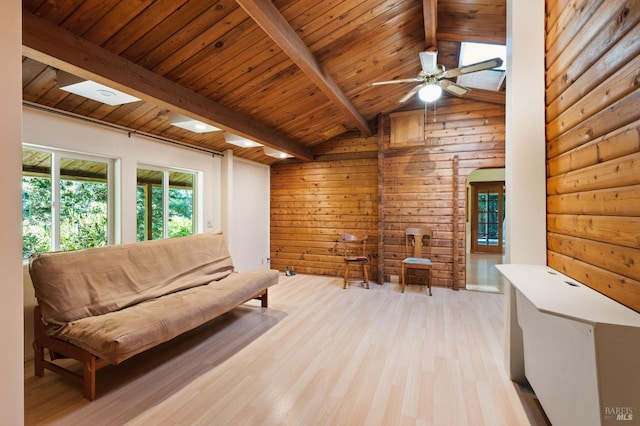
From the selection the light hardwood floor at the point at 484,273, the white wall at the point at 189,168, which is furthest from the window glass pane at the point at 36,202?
the light hardwood floor at the point at 484,273

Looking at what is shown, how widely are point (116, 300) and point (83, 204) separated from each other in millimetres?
1273

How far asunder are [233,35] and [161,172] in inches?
93.9

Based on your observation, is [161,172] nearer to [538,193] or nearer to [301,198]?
[301,198]

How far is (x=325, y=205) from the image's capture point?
18.2ft

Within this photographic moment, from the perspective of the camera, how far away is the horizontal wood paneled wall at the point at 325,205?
527cm

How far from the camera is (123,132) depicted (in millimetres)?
3215

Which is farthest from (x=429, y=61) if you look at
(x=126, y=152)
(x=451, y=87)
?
(x=126, y=152)

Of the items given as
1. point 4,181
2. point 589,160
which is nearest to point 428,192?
point 589,160

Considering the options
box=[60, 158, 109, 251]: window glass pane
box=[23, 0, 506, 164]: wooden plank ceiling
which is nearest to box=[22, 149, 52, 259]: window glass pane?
box=[60, 158, 109, 251]: window glass pane

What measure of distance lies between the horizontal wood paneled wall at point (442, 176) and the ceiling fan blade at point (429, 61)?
7.03 ft

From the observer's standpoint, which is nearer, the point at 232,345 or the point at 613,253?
the point at 613,253

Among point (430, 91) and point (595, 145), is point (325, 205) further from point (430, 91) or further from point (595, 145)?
point (595, 145)

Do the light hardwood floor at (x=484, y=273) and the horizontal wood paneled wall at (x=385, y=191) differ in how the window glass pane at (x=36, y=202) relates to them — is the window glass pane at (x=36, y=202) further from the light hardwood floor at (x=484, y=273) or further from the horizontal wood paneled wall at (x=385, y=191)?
the light hardwood floor at (x=484, y=273)

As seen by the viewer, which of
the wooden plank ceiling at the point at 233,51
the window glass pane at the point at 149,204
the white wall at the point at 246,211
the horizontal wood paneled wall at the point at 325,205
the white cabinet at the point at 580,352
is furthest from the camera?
the horizontal wood paneled wall at the point at 325,205
